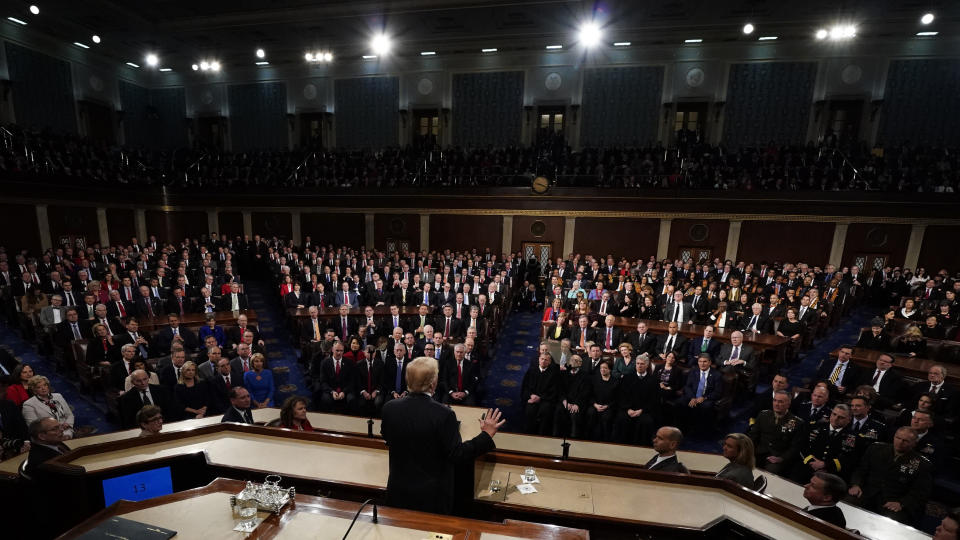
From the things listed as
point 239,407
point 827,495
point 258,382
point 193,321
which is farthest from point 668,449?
point 193,321

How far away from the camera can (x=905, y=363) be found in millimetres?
6238

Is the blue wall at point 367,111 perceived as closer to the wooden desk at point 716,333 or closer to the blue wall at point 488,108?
the blue wall at point 488,108

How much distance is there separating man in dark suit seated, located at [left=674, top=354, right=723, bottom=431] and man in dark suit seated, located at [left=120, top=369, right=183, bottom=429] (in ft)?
22.2

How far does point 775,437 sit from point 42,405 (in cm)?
812

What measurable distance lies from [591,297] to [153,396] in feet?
30.3

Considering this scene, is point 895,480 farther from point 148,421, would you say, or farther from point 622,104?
point 622,104

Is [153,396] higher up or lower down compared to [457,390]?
higher up

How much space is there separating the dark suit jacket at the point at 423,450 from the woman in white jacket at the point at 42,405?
13.9 ft

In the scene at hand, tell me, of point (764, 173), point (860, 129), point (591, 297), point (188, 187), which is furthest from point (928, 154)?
point (188, 187)

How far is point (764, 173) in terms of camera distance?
49.8 feet

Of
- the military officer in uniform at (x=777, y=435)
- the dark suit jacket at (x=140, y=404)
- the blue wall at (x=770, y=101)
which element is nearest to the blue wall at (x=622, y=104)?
the blue wall at (x=770, y=101)

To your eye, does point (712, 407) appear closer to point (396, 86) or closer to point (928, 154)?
point (928, 154)

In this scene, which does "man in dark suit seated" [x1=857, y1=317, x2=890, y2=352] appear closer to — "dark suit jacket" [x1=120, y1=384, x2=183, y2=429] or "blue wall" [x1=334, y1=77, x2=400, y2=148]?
"dark suit jacket" [x1=120, y1=384, x2=183, y2=429]

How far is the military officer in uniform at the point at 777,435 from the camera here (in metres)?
4.52
